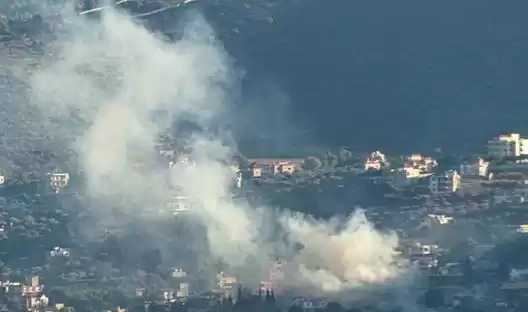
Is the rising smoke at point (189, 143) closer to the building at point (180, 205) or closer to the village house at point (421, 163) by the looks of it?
Answer: the building at point (180, 205)

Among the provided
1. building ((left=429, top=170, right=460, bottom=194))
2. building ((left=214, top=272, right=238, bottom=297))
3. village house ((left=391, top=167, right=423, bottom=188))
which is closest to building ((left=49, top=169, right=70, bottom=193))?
building ((left=214, top=272, right=238, bottom=297))

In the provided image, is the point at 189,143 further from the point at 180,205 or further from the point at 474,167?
the point at 474,167

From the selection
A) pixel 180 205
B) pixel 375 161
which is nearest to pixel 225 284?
pixel 180 205

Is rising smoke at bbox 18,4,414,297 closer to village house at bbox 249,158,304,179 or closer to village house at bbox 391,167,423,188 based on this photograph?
village house at bbox 249,158,304,179

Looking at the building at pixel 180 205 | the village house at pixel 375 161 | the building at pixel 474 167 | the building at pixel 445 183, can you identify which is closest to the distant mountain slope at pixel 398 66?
the village house at pixel 375 161

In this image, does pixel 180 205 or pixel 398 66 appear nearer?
pixel 180 205

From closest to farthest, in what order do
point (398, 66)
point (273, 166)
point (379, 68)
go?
point (273, 166) < point (379, 68) < point (398, 66)

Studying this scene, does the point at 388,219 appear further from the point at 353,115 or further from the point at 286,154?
the point at 353,115

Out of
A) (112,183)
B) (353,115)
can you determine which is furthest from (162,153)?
(353,115)
